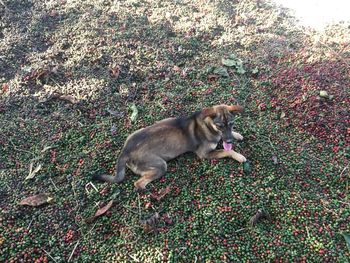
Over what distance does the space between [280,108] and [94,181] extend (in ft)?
12.8

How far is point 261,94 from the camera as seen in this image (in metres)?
7.54

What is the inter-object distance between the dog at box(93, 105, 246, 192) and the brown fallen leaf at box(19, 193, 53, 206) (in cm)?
80

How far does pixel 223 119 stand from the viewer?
5.84 metres

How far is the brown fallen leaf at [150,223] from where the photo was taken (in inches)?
201

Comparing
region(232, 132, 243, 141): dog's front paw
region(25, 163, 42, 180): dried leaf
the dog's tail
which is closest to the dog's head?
region(232, 132, 243, 141): dog's front paw

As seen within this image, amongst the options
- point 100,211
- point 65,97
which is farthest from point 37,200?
point 65,97

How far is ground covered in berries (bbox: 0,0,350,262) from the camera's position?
504 centimetres

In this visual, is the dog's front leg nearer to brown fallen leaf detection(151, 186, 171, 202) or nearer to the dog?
the dog

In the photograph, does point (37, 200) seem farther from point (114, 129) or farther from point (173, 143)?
point (173, 143)

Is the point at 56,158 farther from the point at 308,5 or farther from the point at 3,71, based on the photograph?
the point at 308,5

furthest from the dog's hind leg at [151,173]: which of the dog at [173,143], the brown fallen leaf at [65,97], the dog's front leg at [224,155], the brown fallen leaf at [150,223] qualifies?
the brown fallen leaf at [65,97]

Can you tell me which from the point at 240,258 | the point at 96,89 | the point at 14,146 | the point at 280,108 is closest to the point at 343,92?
the point at 280,108

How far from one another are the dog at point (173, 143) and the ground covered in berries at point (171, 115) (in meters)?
0.19

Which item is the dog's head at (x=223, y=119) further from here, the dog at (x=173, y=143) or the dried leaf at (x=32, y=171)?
the dried leaf at (x=32, y=171)
